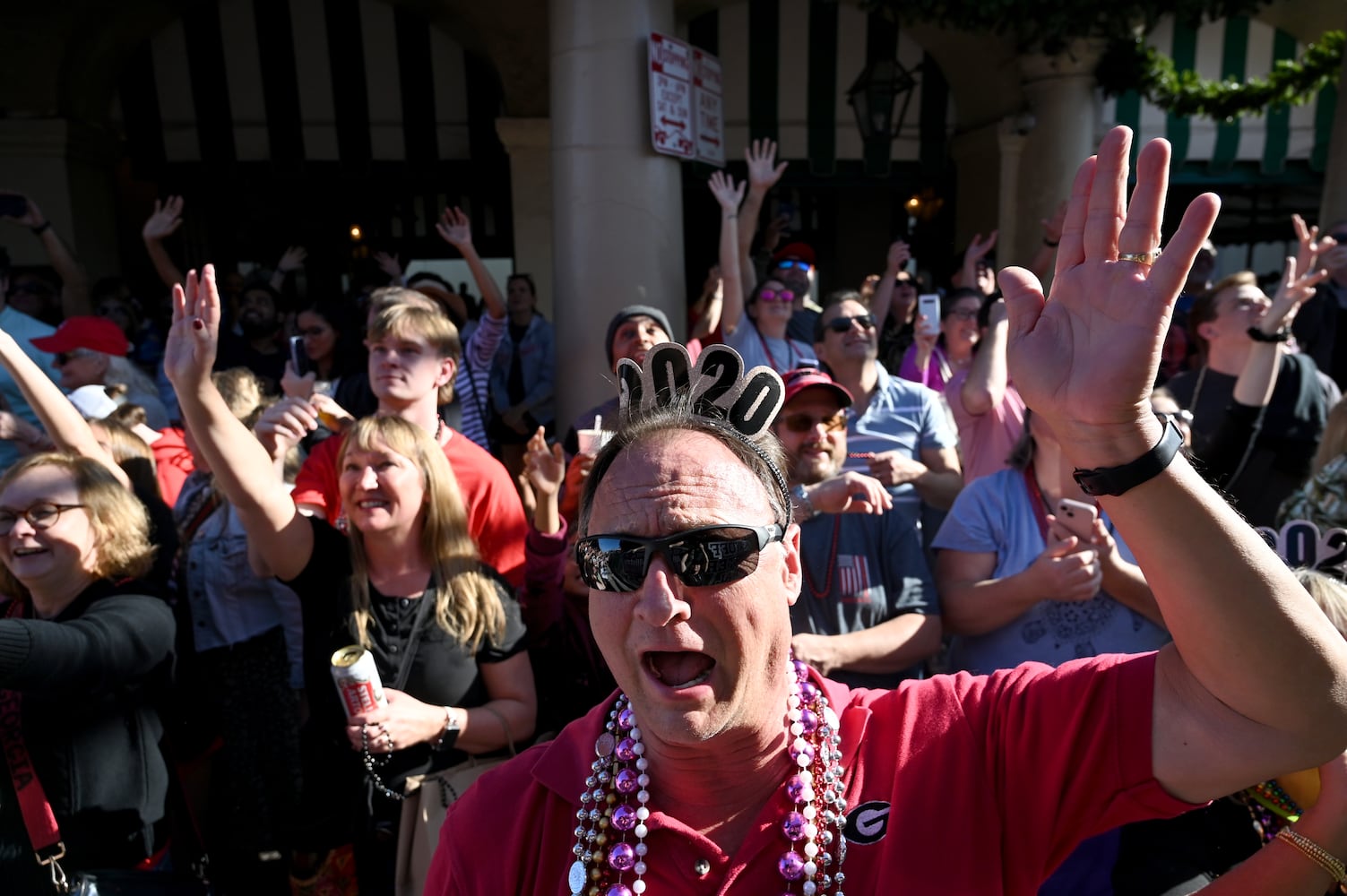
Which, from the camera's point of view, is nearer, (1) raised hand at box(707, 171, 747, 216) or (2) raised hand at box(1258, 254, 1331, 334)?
(2) raised hand at box(1258, 254, 1331, 334)

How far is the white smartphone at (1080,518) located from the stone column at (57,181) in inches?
347

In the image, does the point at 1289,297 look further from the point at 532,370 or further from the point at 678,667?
the point at 532,370

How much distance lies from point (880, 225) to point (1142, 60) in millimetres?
4855

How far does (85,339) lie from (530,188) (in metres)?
4.85

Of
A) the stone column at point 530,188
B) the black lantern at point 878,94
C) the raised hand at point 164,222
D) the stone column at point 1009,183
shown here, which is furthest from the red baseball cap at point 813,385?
the stone column at point 1009,183

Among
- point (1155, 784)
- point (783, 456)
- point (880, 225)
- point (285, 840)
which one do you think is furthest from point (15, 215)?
point (880, 225)

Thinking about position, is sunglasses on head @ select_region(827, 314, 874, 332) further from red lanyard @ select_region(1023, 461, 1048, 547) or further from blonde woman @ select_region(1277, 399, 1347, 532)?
blonde woman @ select_region(1277, 399, 1347, 532)

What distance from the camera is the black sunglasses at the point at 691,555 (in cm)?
139

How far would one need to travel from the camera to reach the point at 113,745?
2.51 metres

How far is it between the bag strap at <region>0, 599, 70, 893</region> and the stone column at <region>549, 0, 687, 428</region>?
321cm

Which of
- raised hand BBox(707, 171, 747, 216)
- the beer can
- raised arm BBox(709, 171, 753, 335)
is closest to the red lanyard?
the beer can

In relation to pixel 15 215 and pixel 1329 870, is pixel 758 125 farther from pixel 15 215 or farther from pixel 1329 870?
pixel 1329 870

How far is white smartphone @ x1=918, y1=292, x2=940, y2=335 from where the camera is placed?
5137mm

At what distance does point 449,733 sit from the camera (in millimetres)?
2434
